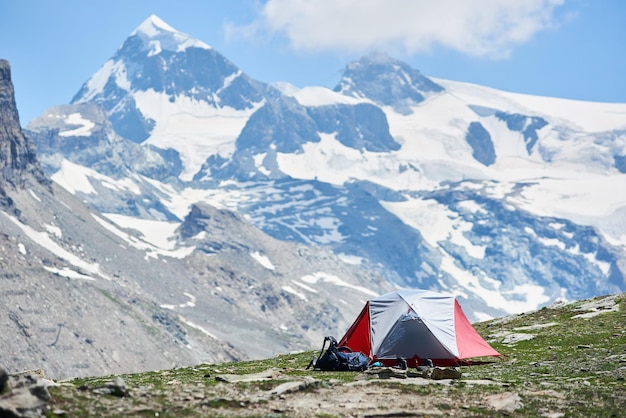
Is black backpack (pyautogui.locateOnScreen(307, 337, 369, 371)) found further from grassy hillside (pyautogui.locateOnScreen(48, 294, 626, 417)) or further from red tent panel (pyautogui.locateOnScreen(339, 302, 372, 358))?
red tent panel (pyautogui.locateOnScreen(339, 302, 372, 358))

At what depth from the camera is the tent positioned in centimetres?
4847

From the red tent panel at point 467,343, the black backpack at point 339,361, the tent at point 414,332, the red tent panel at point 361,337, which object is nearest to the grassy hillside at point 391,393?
the black backpack at point 339,361

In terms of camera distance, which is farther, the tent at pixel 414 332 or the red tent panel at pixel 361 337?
the red tent panel at pixel 361 337

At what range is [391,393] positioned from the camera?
33.5 m

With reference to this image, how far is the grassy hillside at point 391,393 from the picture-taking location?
29.3m

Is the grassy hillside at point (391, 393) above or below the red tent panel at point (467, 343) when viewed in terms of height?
below

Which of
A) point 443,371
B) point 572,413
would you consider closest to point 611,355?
point 443,371

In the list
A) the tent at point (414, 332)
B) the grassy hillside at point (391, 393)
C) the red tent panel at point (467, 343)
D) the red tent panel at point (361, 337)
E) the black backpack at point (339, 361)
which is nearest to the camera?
the grassy hillside at point (391, 393)

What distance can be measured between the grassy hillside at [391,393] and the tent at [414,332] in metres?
2.63

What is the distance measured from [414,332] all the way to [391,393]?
15702 mm

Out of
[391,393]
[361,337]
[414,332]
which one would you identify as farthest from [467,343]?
[391,393]

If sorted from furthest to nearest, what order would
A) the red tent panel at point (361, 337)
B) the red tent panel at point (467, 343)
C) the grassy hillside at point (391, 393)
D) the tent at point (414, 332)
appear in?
1. the red tent panel at point (361, 337)
2. the red tent panel at point (467, 343)
3. the tent at point (414, 332)
4. the grassy hillside at point (391, 393)

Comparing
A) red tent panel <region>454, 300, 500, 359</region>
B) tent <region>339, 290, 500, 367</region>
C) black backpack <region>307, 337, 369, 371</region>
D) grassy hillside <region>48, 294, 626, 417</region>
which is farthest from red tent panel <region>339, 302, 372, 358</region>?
black backpack <region>307, 337, 369, 371</region>

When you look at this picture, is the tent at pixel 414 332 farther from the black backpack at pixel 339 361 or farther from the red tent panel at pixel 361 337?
the black backpack at pixel 339 361
